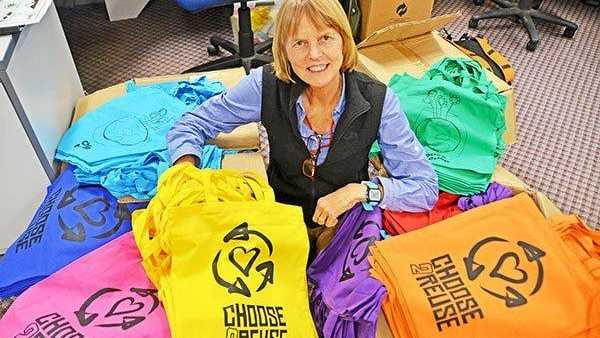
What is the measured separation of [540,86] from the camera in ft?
8.02

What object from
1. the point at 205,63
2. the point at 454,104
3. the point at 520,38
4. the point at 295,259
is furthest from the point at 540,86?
the point at 295,259

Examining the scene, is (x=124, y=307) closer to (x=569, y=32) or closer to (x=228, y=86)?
(x=228, y=86)

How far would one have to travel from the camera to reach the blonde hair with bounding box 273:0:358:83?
0.98m

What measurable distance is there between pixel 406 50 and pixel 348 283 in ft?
3.88

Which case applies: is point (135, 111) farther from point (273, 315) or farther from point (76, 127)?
point (273, 315)

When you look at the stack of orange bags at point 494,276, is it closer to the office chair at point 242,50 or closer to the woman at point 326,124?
the woman at point 326,124

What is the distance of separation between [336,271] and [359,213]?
15 cm

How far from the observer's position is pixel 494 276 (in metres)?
1.04

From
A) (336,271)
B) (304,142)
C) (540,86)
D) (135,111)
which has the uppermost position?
(304,142)

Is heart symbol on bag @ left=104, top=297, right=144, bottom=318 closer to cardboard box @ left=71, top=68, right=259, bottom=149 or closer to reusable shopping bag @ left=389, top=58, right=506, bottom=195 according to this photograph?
cardboard box @ left=71, top=68, right=259, bottom=149

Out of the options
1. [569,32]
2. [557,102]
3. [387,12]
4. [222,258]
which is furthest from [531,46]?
[222,258]

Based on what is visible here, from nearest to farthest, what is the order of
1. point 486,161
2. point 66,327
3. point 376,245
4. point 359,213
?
point 66,327
point 376,245
point 359,213
point 486,161

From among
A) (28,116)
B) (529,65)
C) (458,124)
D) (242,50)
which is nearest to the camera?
(28,116)

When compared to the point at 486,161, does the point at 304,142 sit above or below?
above
